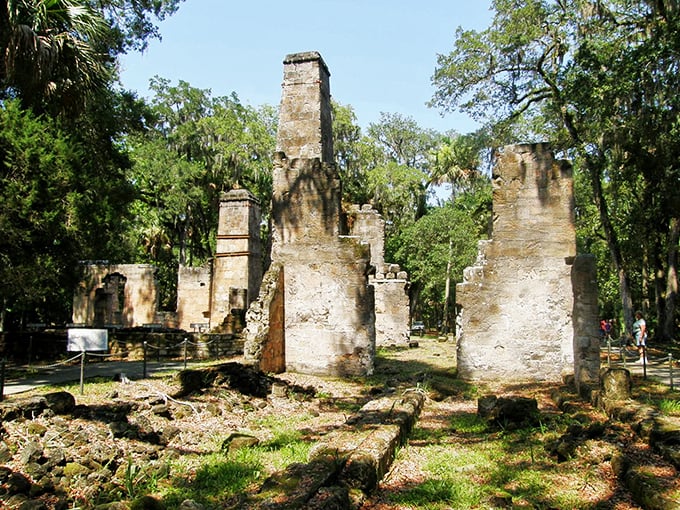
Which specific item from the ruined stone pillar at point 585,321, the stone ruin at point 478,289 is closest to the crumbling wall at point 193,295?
the stone ruin at point 478,289

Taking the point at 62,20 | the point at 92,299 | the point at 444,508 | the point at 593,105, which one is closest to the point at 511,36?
the point at 593,105

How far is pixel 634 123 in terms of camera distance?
1680cm

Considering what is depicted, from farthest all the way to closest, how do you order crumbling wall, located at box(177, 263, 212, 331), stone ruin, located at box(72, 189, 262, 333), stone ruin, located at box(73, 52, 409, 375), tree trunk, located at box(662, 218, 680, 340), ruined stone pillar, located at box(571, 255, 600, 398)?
crumbling wall, located at box(177, 263, 212, 331) → tree trunk, located at box(662, 218, 680, 340) → stone ruin, located at box(72, 189, 262, 333) → stone ruin, located at box(73, 52, 409, 375) → ruined stone pillar, located at box(571, 255, 600, 398)

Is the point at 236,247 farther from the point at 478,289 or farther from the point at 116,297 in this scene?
the point at 478,289

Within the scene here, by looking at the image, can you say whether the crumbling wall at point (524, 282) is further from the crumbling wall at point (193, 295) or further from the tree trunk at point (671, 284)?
the crumbling wall at point (193, 295)

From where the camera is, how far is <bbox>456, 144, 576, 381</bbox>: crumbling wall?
11156mm

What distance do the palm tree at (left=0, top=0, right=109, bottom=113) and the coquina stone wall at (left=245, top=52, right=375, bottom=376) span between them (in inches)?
174

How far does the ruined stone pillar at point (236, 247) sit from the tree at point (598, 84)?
29.0 feet

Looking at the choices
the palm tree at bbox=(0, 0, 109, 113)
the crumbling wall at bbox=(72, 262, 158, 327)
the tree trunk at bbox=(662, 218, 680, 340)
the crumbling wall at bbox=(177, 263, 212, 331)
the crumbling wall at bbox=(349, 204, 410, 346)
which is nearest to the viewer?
the palm tree at bbox=(0, 0, 109, 113)

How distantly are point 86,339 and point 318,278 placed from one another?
475 centimetres

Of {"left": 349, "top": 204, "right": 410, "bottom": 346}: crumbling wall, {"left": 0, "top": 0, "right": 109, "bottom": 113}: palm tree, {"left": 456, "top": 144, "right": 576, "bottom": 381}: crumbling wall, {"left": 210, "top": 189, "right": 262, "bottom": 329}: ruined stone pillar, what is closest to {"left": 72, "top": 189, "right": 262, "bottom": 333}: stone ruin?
{"left": 210, "top": 189, "right": 262, "bottom": 329}: ruined stone pillar

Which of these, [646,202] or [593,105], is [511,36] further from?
[646,202]

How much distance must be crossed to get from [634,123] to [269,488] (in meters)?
16.5

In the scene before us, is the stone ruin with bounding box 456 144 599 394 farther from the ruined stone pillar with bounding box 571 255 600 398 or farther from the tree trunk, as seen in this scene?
the tree trunk
